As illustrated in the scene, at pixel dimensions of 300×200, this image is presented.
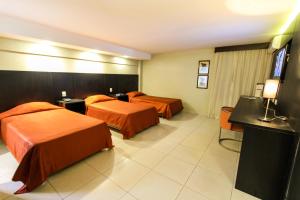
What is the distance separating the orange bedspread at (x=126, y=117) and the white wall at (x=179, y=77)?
1954 millimetres

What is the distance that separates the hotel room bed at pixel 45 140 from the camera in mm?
1687

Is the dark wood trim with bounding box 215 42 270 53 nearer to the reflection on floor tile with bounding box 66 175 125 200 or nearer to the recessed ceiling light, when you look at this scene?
the recessed ceiling light

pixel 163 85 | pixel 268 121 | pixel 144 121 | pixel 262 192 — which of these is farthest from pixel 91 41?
pixel 262 192

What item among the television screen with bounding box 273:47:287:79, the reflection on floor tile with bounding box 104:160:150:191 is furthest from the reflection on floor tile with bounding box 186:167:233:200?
the television screen with bounding box 273:47:287:79

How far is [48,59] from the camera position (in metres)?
3.41

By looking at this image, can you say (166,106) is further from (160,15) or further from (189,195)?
(189,195)

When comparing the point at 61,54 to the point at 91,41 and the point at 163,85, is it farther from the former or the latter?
the point at 163,85

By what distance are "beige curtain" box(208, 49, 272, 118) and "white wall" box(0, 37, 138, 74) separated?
3.46 metres

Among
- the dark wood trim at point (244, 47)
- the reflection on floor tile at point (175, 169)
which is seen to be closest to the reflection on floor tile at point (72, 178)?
the reflection on floor tile at point (175, 169)

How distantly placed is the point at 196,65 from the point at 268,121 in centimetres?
349

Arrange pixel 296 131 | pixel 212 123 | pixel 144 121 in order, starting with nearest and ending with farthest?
1. pixel 296 131
2. pixel 144 121
3. pixel 212 123

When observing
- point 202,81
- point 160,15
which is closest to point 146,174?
point 160,15

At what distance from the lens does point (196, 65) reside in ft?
16.1

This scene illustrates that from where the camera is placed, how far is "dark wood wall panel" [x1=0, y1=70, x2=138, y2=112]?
2.88 meters
